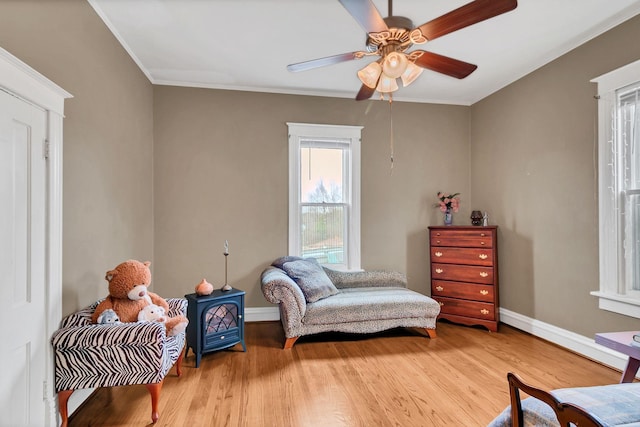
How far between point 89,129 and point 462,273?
12.9 ft

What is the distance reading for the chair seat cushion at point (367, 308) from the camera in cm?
336

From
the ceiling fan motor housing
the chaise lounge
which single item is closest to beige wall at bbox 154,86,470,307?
the chaise lounge

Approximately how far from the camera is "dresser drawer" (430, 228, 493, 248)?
3791 millimetres

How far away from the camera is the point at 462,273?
3.98 m

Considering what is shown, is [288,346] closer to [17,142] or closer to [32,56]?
[17,142]

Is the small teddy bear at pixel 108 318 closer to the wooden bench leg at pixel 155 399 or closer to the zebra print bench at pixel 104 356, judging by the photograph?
the zebra print bench at pixel 104 356

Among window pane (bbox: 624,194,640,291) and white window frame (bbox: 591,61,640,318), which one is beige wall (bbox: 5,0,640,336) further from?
window pane (bbox: 624,194,640,291)

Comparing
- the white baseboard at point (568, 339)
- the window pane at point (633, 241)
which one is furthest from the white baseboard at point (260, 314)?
the window pane at point (633, 241)

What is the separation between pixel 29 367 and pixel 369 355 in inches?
96.7

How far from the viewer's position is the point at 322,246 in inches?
171

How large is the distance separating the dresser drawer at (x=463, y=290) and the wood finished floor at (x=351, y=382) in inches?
17.5

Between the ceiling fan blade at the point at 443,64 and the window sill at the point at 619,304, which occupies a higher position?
the ceiling fan blade at the point at 443,64

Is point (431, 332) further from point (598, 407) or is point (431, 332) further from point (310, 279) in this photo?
point (598, 407)

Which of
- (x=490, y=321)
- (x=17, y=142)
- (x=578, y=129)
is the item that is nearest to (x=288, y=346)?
(x=490, y=321)
